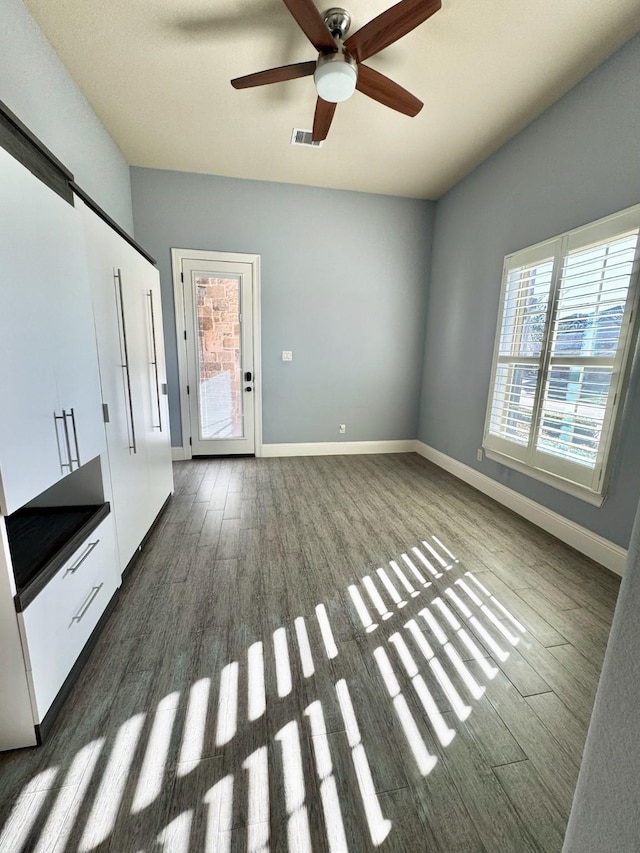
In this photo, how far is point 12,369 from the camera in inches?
41.1

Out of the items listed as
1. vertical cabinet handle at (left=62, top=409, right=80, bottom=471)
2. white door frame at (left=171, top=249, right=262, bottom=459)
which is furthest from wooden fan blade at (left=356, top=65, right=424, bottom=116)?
vertical cabinet handle at (left=62, top=409, right=80, bottom=471)

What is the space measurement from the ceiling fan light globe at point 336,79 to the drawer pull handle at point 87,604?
2885mm

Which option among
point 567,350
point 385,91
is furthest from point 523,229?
point 385,91

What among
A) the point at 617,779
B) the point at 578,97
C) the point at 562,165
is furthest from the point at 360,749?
the point at 578,97

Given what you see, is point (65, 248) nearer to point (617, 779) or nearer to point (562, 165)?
point (617, 779)

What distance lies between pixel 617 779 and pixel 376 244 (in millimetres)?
4532

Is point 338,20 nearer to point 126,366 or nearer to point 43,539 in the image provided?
point 126,366

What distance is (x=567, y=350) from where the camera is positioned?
2.40 metres

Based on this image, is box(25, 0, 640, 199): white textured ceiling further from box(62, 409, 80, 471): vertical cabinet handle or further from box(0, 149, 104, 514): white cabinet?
box(62, 409, 80, 471): vertical cabinet handle

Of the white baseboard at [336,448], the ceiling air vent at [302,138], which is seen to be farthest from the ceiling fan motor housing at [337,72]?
the white baseboard at [336,448]

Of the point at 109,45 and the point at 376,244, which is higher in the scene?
the point at 109,45

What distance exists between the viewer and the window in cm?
207

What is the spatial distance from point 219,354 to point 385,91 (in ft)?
9.07

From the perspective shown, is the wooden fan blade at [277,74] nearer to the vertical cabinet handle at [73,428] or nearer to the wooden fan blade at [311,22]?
the wooden fan blade at [311,22]
